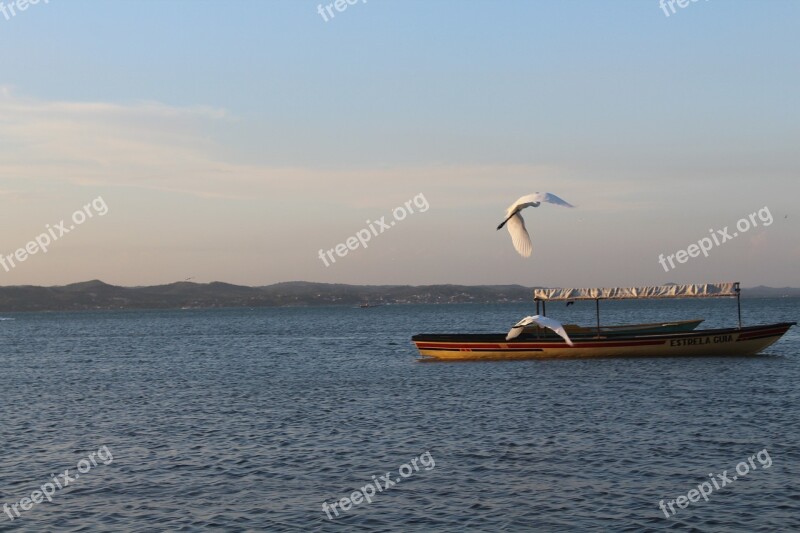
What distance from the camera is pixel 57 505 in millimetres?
21938

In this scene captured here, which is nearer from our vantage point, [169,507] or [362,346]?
[169,507]

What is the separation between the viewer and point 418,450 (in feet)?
91.7

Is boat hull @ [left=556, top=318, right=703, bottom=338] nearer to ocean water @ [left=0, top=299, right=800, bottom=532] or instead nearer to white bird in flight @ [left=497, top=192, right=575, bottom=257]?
ocean water @ [left=0, top=299, right=800, bottom=532]

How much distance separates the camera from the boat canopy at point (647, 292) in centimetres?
5694

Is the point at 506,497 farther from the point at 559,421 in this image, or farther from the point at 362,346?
the point at 362,346

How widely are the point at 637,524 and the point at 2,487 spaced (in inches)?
649

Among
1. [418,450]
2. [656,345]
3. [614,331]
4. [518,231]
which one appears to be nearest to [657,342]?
[656,345]

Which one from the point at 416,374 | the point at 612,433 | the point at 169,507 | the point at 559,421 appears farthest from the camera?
the point at 416,374

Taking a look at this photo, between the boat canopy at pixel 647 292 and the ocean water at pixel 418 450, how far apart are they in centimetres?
556

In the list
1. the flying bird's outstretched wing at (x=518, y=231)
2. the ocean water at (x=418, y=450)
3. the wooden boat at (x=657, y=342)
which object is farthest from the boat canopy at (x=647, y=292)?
the flying bird's outstretched wing at (x=518, y=231)

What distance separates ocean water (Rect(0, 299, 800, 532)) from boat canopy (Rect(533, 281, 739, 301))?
5560 mm

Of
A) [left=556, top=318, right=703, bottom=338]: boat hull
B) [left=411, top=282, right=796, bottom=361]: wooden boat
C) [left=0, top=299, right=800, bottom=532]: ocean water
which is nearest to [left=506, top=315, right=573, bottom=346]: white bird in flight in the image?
[left=411, top=282, right=796, bottom=361]: wooden boat

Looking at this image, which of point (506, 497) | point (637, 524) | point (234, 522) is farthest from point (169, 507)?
point (637, 524)

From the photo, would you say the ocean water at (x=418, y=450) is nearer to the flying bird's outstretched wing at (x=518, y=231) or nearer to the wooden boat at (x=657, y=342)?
the wooden boat at (x=657, y=342)
